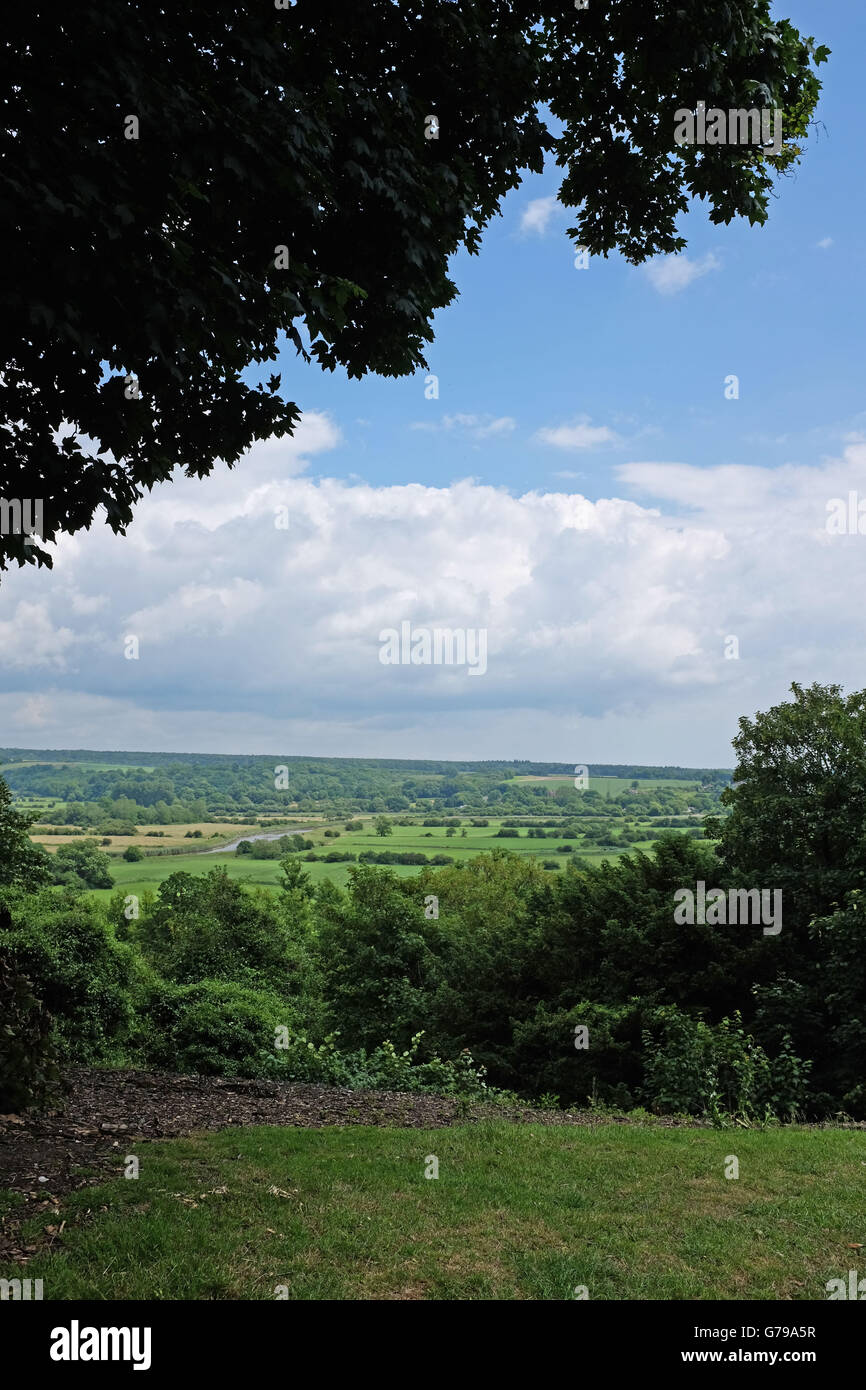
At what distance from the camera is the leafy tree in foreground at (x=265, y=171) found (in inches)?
152

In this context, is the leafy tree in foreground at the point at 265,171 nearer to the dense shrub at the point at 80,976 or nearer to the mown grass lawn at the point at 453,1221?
the mown grass lawn at the point at 453,1221

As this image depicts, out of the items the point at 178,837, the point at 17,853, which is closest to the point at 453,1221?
the point at 17,853

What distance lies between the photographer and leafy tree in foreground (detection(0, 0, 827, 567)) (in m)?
3.87

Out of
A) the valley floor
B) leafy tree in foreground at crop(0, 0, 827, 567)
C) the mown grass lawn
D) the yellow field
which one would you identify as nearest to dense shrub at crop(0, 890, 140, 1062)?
the valley floor

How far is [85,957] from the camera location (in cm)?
1445

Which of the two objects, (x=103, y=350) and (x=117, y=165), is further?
(x=103, y=350)

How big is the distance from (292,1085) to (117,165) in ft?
34.7

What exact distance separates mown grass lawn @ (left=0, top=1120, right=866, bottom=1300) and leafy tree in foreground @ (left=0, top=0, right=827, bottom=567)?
449cm

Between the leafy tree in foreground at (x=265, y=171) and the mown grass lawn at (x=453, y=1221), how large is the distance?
14.7 ft

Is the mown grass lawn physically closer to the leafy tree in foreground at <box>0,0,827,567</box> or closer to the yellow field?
the leafy tree in foreground at <box>0,0,827,567</box>

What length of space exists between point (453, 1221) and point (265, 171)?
692 centimetres

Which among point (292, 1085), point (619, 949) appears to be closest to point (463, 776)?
point (619, 949)

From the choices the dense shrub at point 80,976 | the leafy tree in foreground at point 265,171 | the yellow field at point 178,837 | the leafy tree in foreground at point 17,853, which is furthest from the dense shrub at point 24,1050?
the yellow field at point 178,837
